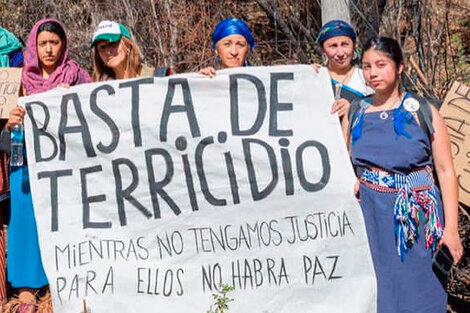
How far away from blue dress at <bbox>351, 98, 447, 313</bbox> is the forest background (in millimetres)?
1029

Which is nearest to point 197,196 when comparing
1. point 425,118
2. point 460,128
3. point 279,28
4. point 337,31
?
point 337,31

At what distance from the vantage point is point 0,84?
520 cm

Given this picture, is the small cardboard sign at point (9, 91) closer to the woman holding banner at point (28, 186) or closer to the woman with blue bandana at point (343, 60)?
the woman holding banner at point (28, 186)

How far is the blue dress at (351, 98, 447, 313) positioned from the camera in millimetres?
4297

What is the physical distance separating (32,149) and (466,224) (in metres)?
2.53

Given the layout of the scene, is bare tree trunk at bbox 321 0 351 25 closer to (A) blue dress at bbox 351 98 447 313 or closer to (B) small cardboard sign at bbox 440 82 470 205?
(B) small cardboard sign at bbox 440 82 470 205

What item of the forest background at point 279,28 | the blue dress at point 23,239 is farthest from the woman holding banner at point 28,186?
the forest background at point 279,28

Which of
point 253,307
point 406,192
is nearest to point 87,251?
point 253,307

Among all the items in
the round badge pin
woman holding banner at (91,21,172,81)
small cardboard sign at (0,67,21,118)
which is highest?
woman holding banner at (91,21,172,81)

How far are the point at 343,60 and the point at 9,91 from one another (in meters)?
1.80

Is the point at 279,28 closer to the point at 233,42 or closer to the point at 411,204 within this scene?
the point at 233,42

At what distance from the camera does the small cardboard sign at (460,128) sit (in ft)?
15.6

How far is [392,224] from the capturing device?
4.40 metres

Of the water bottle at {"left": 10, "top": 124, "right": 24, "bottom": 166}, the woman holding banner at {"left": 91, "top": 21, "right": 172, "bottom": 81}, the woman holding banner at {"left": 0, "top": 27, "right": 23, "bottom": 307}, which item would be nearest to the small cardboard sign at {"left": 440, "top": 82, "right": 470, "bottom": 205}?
the woman holding banner at {"left": 91, "top": 21, "right": 172, "bottom": 81}
